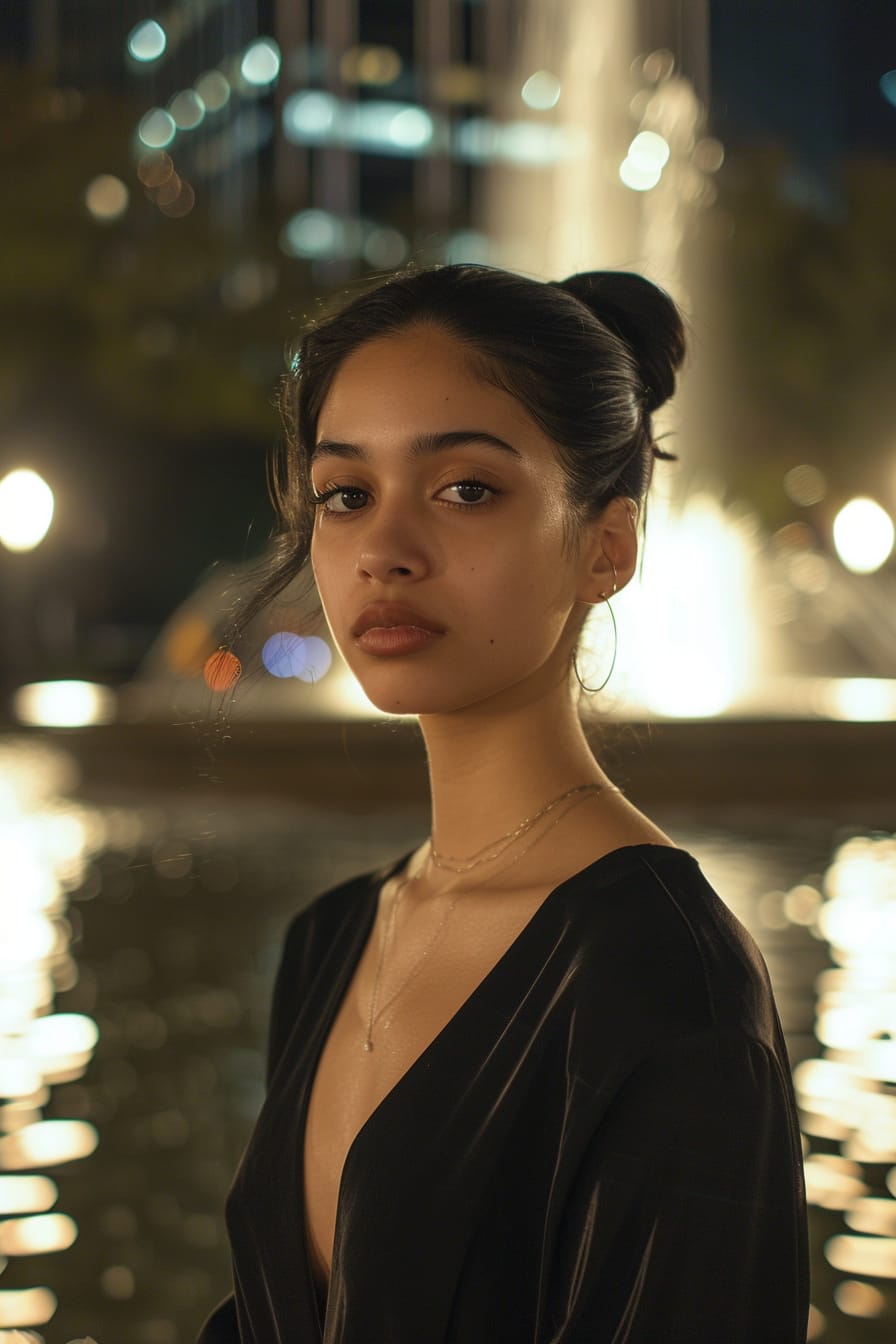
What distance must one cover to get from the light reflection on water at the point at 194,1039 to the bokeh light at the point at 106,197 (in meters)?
20.5

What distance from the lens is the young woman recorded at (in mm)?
1520

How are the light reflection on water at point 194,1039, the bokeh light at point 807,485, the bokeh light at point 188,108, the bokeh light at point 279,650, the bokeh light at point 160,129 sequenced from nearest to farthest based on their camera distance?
1. the bokeh light at point 279,650
2. the light reflection on water at point 194,1039
3. the bokeh light at point 807,485
4. the bokeh light at point 160,129
5. the bokeh light at point 188,108

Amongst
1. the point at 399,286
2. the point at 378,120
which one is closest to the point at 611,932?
the point at 399,286

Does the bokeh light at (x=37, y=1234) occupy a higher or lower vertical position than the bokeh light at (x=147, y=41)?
lower

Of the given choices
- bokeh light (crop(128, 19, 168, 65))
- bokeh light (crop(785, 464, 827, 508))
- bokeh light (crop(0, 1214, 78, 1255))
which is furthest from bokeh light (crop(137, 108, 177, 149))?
bokeh light (crop(0, 1214, 78, 1255))

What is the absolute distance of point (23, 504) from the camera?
61.2 ft

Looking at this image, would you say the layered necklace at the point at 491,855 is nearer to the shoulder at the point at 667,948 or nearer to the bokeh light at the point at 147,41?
the shoulder at the point at 667,948

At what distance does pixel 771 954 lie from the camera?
7230 millimetres

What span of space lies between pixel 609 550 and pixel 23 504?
17424mm

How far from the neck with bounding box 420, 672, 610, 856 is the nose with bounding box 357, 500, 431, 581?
22 centimetres

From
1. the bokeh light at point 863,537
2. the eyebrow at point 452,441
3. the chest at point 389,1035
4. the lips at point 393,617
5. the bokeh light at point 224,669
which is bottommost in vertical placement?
the chest at point 389,1035

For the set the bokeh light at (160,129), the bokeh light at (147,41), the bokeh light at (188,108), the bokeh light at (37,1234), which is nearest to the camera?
the bokeh light at (37,1234)

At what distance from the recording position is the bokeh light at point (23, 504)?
18.6m

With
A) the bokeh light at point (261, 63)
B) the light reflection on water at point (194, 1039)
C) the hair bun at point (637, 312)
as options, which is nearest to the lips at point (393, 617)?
the hair bun at point (637, 312)
